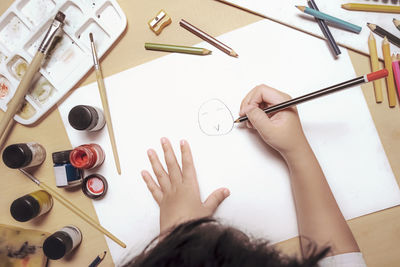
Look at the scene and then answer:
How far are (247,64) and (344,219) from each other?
34 centimetres

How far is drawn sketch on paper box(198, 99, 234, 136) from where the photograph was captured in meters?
0.60

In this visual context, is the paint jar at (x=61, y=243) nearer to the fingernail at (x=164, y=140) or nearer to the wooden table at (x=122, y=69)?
the wooden table at (x=122, y=69)

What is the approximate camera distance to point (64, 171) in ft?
1.96

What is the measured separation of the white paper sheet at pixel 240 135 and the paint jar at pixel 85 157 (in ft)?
0.09

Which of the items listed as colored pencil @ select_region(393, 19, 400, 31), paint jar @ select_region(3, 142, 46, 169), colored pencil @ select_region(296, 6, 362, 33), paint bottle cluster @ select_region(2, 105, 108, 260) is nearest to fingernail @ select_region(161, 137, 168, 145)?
paint bottle cluster @ select_region(2, 105, 108, 260)

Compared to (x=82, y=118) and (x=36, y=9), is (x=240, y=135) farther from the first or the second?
(x=36, y=9)

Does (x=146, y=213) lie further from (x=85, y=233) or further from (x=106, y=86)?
(x=106, y=86)

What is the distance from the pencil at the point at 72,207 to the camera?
61cm

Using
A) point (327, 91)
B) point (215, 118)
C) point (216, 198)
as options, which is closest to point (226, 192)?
point (216, 198)

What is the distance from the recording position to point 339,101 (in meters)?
0.58

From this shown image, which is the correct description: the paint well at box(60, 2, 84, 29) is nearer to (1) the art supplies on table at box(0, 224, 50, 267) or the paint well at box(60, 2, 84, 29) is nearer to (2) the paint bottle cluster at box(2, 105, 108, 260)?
(2) the paint bottle cluster at box(2, 105, 108, 260)

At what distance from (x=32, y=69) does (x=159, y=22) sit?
0.26 metres

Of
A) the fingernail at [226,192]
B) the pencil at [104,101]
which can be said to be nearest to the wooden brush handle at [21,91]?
the pencil at [104,101]

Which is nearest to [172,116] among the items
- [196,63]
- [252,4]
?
[196,63]
